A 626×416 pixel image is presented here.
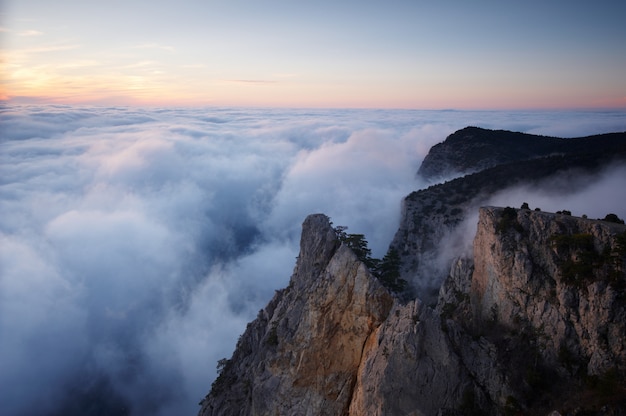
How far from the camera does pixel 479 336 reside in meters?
29.4

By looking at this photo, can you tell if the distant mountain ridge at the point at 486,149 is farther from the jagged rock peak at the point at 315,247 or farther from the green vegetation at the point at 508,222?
the green vegetation at the point at 508,222

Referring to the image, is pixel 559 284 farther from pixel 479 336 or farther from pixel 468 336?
pixel 468 336

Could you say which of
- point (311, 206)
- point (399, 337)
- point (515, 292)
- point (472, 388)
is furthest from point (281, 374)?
point (311, 206)

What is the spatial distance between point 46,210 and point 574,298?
714 feet

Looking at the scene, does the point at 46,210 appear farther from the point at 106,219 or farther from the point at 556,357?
the point at 556,357

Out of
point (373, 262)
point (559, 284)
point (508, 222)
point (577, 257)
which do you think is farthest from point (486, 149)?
point (559, 284)

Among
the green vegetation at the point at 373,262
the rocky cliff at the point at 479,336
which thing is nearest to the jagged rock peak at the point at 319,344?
the rocky cliff at the point at 479,336

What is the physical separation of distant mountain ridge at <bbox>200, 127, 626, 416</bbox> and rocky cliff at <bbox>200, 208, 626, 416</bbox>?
0.28 ft

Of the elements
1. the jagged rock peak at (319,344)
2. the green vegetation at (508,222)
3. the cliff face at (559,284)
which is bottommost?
the jagged rock peak at (319,344)

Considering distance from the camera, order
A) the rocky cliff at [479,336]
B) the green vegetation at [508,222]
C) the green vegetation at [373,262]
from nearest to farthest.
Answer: the rocky cliff at [479,336]
the green vegetation at [508,222]
the green vegetation at [373,262]

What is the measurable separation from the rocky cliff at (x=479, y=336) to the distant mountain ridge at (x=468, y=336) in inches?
3.3

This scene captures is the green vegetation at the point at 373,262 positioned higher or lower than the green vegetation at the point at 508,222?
lower

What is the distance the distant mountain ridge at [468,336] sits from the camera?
24.5 metres

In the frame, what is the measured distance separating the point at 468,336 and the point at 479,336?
813 millimetres
